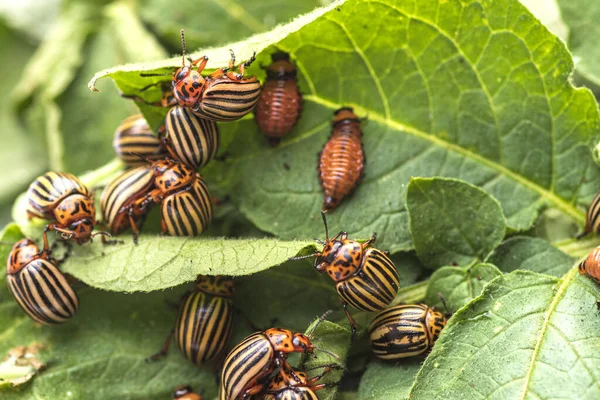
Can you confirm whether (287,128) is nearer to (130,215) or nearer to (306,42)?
(306,42)

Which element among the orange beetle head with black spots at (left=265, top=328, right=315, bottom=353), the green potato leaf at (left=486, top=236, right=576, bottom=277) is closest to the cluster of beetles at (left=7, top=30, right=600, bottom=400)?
the orange beetle head with black spots at (left=265, top=328, right=315, bottom=353)

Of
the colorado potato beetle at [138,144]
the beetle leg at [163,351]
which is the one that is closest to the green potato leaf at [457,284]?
the beetle leg at [163,351]

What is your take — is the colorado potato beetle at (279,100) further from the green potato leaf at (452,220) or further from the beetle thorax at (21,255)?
the beetle thorax at (21,255)

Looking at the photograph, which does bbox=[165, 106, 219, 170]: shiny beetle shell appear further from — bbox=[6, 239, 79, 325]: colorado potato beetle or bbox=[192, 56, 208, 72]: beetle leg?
bbox=[6, 239, 79, 325]: colorado potato beetle

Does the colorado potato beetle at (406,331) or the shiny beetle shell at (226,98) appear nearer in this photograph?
the colorado potato beetle at (406,331)

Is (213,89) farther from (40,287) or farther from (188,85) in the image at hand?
(40,287)

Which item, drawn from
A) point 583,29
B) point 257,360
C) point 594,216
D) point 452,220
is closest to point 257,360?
point 257,360
